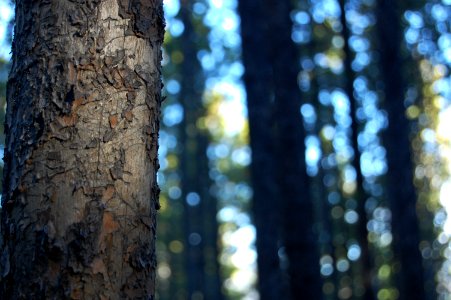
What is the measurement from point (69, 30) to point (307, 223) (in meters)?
7.32

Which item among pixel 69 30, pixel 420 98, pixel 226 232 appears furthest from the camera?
pixel 226 232

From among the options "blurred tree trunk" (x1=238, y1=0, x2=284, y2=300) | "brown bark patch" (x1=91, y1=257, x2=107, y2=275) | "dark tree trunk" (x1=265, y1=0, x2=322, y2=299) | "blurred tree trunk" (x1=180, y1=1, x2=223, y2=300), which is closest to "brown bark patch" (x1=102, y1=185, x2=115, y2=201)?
"brown bark patch" (x1=91, y1=257, x2=107, y2=275)

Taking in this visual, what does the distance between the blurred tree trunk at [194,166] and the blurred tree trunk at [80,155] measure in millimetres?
22524

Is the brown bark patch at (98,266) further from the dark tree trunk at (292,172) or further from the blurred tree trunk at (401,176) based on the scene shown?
the blurred tree trunk at (401,176)

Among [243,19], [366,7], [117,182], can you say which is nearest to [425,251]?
[366,7]

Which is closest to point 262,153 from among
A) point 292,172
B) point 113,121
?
point 292,172

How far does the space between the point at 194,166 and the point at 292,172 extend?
71.6 feet

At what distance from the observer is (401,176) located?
13398 millimetres

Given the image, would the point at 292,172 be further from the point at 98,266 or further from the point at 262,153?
the point at 98,266

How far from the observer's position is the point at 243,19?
12477 millimetres

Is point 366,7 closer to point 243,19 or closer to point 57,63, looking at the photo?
point 243,19

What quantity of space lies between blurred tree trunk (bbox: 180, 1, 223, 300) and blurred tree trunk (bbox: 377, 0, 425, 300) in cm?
1085

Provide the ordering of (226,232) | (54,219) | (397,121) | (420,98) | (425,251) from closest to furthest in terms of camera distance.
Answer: (54,219), (397,121), (420,98), (425,251), (226,232)

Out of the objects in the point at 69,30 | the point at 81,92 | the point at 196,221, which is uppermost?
the point at 196,221
